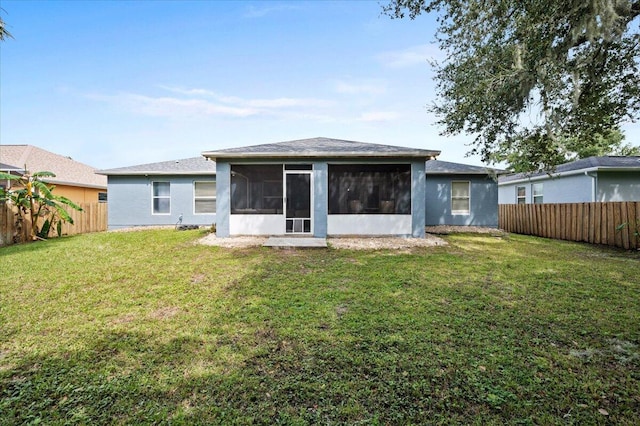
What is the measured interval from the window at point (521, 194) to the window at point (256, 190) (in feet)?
51.1

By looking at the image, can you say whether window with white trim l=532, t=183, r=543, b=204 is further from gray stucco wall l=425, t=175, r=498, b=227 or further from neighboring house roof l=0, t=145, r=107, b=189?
neighboring house roof l=0, t=145, r=107, b=189

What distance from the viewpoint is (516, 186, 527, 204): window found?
59.0 ft

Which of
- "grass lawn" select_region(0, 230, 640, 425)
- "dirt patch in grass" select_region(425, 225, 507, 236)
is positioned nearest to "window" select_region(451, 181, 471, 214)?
"dirt patch in grass" select_region(425, 225, 507, 236)

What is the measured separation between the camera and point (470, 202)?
14711 millimetres

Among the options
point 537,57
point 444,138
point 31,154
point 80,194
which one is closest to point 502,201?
point 444,138

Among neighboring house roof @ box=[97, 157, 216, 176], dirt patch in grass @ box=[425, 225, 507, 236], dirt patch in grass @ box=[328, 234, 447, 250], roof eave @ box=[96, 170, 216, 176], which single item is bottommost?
dirt patch in grass @ box=[328, 234, 447, 250]

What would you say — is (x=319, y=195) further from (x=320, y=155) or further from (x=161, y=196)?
(x=161, y=196)

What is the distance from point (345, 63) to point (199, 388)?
48.8 ft

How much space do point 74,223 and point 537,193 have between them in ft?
77.0

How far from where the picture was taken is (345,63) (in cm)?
1436

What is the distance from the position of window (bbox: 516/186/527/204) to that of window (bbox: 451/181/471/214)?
593 cm

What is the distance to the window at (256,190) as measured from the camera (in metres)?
10.7

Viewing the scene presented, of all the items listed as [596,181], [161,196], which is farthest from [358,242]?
[596,181]

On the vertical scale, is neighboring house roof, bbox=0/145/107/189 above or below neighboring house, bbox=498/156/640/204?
above
